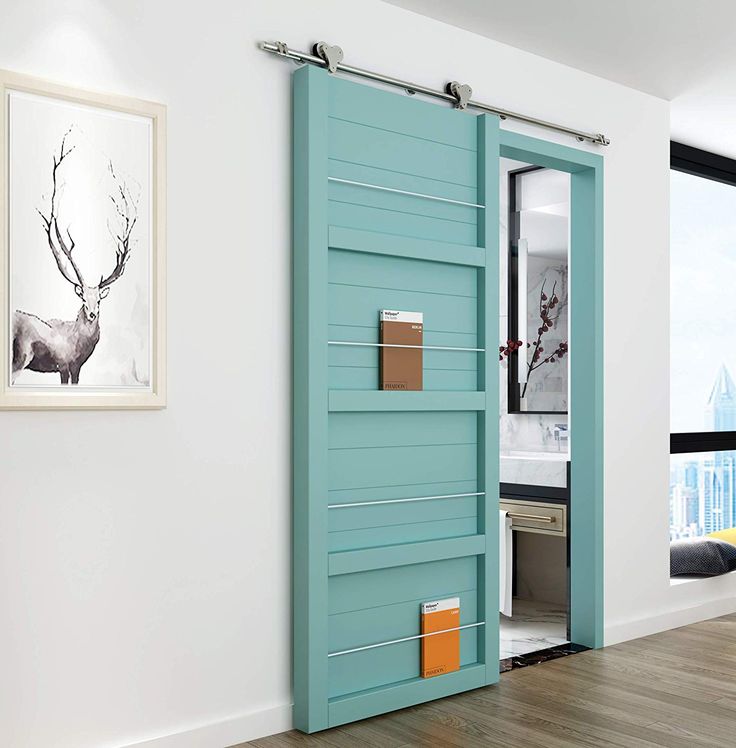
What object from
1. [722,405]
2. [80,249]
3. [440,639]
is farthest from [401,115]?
[722,405]

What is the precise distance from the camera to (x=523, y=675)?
3898mm

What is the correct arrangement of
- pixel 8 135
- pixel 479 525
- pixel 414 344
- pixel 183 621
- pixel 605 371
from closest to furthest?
pixel 8 135 → pixel 183 621 → pixel 414 344 → pixel 479 525 → pixel 605 371

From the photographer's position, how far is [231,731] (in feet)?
10.2

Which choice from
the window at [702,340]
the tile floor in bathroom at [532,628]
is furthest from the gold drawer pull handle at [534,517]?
the window at [702,340]

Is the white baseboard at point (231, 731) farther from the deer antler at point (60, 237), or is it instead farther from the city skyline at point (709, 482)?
the city skyline at point (709, 482)

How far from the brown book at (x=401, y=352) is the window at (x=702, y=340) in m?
2.41

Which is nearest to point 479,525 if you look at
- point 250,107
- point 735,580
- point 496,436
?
point 496,436

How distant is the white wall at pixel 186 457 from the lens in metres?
2.73

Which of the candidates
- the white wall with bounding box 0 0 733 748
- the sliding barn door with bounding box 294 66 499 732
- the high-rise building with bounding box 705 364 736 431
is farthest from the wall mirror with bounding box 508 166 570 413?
the white wall with bounding box 0 0 733 748

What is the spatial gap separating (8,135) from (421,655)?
227 centimetres

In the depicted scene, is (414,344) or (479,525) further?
(479,525)

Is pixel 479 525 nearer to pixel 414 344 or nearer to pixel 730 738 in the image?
pixel 414 344

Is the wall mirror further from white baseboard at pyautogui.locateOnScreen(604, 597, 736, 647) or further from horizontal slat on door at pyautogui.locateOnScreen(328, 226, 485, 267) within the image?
horizontal slat on door at pyautogui.locateOnScreen(328, 226, 485, 267)

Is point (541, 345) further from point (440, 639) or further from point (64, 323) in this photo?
point (64, 323)
